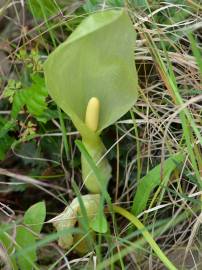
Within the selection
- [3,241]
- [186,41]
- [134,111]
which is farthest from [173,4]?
[3,241]

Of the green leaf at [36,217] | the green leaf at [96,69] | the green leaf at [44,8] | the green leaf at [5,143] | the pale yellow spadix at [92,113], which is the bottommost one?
the green leaf at [36,217]

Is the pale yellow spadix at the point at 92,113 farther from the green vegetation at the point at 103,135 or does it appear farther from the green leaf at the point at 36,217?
the green leaf at the point at 36,217

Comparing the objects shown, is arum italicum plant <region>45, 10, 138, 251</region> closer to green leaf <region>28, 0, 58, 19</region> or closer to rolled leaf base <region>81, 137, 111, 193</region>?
rolled leaf base <region>81, 137, 111, 193</region>

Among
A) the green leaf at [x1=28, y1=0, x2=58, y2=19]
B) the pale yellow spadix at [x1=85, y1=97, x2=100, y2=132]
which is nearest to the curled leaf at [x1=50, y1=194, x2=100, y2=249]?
the pale yellow spadix at [x1=85, y1=97, x2=100, y2=132]

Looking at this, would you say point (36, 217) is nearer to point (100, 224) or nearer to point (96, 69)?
point (100, 224)

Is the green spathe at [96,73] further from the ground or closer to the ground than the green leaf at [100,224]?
further from the ground

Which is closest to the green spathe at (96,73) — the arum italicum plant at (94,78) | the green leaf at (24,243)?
the arum italicum plant at (94,78)
